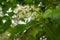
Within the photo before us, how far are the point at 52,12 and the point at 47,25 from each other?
0.04 meters

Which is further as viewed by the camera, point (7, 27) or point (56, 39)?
point (7, 27)

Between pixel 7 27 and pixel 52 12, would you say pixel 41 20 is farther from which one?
pixel 7 27

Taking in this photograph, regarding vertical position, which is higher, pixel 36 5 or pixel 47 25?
pixel 47 25

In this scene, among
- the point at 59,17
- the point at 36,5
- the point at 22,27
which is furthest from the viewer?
the point at 36,5

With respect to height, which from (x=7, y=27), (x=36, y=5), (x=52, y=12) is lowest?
(x=36, y=5)

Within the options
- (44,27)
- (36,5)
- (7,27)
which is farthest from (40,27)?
(36,5)

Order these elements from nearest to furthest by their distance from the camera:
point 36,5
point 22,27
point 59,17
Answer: point 59,17, point 22,27, point 36,5

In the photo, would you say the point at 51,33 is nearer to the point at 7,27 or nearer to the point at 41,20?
the point at 41,20

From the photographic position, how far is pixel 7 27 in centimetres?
62

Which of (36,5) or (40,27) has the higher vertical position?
(40,27)

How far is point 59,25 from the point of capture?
0.44 meters

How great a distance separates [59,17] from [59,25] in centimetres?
2

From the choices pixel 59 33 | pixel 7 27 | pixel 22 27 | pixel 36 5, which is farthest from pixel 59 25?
pixel 36 5

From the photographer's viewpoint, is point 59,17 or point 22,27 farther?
point 22,27
